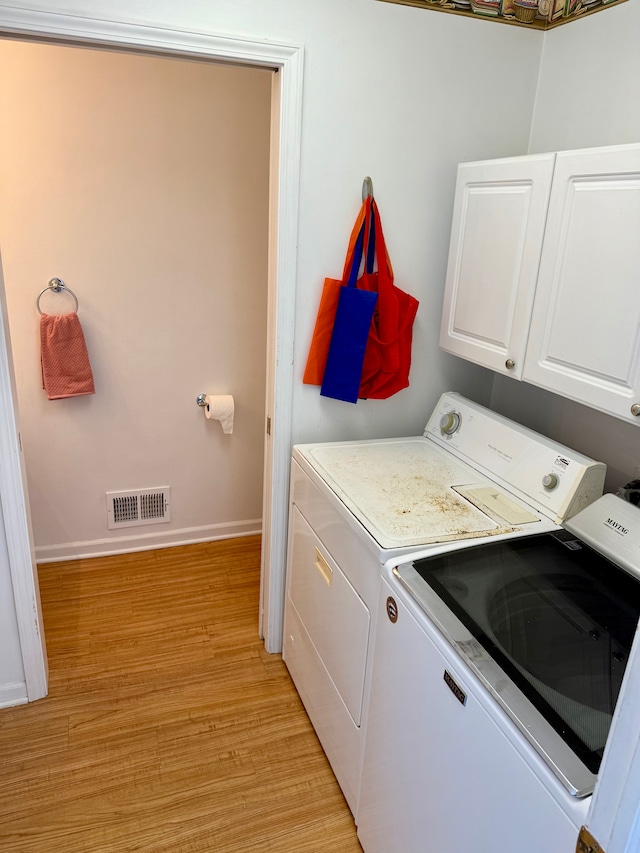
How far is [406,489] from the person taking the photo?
191 centimetres

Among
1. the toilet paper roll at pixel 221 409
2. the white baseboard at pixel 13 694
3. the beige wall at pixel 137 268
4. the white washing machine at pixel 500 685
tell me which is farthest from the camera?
the toilet paper roll at pixel 221 409

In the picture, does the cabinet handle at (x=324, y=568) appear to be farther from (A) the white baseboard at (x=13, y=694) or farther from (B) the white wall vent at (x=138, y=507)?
(B) the white wall vent at (x=138, y=507)

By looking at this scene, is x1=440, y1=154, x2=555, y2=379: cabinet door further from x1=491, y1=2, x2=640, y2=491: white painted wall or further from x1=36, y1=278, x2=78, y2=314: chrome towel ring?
x1=36, y1=278, x2=78, y2=314: chrome towel ring

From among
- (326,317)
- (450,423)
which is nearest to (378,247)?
(326,317)

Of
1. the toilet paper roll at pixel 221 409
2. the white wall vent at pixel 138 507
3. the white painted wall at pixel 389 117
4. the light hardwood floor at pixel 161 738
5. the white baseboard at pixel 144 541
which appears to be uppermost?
the white painted wall at pixel 389 117

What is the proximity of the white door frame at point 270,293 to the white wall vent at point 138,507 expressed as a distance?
0.87 meters

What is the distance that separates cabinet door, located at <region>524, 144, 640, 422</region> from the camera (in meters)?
1.44

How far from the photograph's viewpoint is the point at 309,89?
1.94m

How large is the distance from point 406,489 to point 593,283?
76cm

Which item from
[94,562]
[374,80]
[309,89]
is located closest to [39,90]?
[309,89]

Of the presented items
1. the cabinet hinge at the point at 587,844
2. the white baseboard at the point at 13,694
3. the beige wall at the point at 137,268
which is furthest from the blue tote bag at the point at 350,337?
the cabinet hinge at the point at 587,844

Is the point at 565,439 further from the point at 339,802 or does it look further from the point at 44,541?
the point at 44,541

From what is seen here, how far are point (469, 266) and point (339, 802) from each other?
5.52 ft

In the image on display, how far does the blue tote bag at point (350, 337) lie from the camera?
2.10 m
